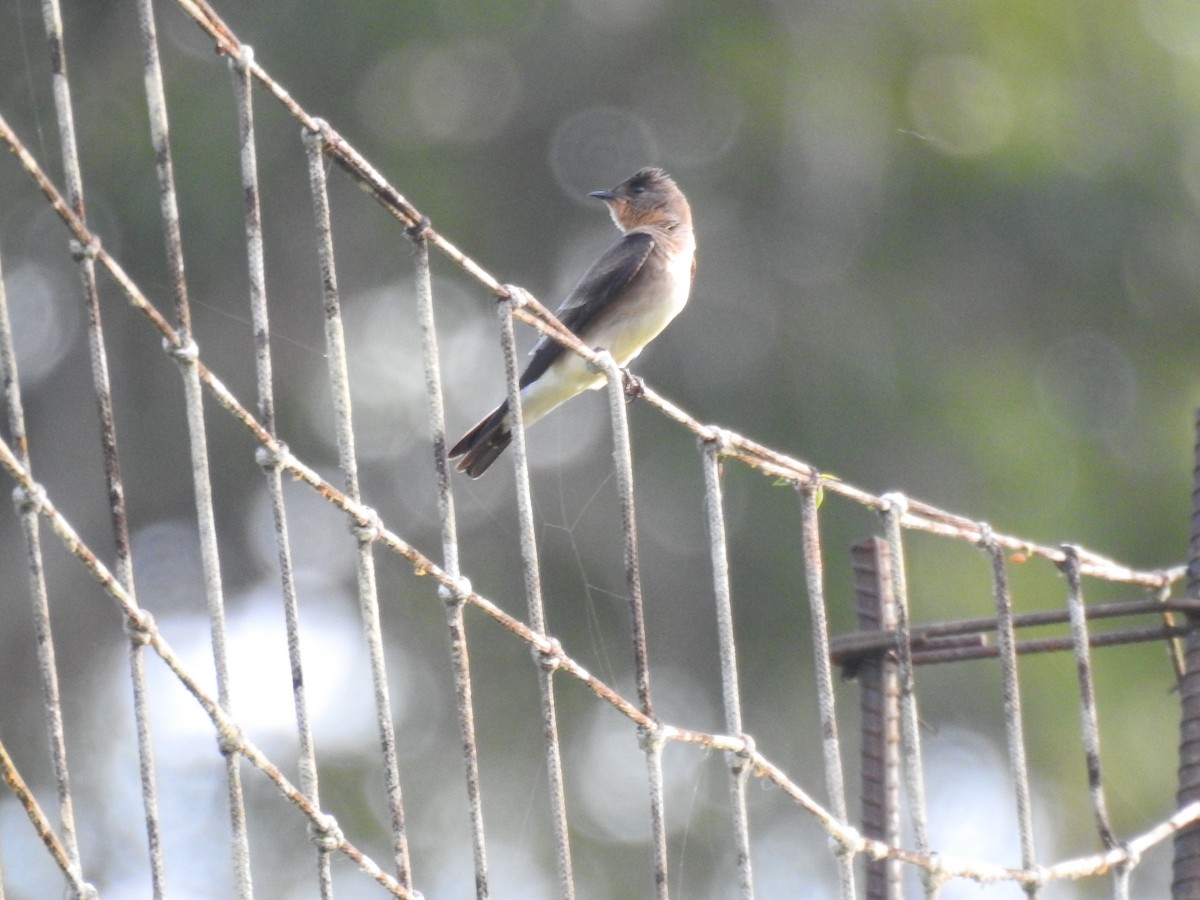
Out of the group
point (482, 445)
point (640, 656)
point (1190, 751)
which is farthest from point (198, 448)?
point (482, 445)

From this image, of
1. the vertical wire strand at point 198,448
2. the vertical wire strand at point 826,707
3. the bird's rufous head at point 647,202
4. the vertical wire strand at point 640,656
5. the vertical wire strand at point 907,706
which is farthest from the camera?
the bird's rufous head at point 647,202

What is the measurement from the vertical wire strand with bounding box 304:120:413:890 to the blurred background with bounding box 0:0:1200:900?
30.4 feet

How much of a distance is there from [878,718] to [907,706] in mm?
448

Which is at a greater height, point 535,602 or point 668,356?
point 668,356

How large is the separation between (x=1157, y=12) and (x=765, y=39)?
9.16 ft

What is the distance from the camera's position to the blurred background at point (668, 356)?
1228 cm

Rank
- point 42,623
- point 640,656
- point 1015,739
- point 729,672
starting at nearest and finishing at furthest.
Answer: point 42,623
point 640,656
point 729,672
point 1015,739

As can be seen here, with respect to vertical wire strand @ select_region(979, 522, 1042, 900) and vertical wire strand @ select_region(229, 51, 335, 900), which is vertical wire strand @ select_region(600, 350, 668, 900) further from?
vertical wire strand @ select_region(979, 522, 1042, 900)

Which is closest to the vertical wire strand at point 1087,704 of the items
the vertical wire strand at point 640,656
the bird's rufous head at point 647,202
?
the vertical wire strand at point 640,656

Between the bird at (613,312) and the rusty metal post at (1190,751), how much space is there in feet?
5.88

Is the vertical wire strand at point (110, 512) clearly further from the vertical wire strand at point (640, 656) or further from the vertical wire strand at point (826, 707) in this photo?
the vertical wire strand at point (826, 707)

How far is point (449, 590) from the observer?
2488 millimetres

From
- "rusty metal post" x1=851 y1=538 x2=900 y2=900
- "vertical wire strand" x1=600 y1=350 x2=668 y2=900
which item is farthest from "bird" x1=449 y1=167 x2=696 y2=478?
"vertical wire strand" x1=600 y1=350 x2=668 y2=900

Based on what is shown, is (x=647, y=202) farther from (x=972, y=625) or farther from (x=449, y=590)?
(x=449, y=590)
